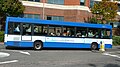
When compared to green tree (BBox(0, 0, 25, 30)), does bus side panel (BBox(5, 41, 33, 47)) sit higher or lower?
lower

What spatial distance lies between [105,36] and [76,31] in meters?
3.25

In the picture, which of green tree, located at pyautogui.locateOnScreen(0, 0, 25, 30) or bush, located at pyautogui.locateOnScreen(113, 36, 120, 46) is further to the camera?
bush, located at pyautogui.locateOnScreen(113, 36, 120, 46)

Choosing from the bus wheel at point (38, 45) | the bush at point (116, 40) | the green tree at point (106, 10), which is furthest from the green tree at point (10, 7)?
the bus wheel at point (38, 45)

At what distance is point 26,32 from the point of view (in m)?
22.9

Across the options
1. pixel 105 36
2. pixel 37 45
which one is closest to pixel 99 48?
pixel 105 36

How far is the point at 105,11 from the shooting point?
4406 centimetres

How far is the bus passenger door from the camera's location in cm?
2278

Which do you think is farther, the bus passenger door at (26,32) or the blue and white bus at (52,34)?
the bus passenger door at (26,32)

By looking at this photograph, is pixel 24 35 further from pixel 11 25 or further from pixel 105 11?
pixel 105 11

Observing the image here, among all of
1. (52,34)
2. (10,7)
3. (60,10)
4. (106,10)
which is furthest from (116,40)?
(52,34)

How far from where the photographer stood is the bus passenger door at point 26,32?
74.8ft

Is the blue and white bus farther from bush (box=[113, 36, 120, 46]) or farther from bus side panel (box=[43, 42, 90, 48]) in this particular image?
bush (box=[113, 36, 120, 46])

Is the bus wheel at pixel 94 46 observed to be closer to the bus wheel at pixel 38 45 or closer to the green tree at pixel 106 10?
the bus wheel at pixel 38 45

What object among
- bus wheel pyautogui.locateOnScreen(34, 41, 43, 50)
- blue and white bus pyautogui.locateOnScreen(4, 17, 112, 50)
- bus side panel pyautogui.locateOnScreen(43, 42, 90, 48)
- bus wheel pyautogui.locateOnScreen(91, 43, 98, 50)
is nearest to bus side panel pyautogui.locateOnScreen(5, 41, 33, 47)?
blue and white bus pyautogui.locateOnScreen(4, 17, 112, 50)
